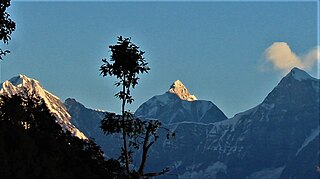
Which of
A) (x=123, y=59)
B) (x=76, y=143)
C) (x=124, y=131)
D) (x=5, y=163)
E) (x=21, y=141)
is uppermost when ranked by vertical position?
(x=76, y=143)

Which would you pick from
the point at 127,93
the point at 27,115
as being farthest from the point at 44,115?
the point at 127,93

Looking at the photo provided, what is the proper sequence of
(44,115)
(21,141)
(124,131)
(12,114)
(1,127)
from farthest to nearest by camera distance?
(44,115), (12,114), (1,127), (21,141), (124,131)

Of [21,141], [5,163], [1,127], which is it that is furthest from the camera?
[1,127]

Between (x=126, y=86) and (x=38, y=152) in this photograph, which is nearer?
(x=126, y=86)

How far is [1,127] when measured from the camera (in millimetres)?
141750

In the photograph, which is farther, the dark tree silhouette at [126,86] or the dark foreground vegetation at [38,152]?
the dark foreground vegetation at [38,152]

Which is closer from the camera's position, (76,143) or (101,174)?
(101,174)

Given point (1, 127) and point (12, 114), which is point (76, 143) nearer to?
point (12, 114)

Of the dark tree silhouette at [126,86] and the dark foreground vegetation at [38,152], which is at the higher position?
the dark foreground vegetation at [38,152]

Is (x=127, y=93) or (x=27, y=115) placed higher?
(x=27, y=115)

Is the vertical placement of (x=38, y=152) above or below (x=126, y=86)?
above

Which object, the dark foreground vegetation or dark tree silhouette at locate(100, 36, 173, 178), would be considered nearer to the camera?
dark tree silhouette at locate(100, 36, 173, 178)

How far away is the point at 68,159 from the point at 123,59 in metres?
101

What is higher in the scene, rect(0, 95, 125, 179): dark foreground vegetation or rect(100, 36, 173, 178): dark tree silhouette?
rect(0, 95, 125, 179): dark foreground vegetation
